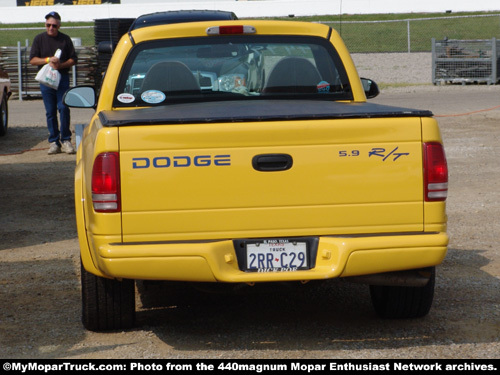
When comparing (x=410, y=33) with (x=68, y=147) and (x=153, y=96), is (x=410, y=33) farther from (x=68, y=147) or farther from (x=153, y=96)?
(x=153, y=96)

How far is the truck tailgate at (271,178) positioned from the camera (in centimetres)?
463

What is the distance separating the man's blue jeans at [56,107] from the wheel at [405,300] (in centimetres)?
856

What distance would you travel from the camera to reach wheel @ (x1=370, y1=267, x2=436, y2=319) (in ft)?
17.9

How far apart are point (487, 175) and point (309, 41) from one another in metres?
5.88

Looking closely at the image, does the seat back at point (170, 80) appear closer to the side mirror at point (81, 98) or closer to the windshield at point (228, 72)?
the windshield at point (228, 72)

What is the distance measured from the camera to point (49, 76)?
1295cm

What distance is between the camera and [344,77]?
6141mm

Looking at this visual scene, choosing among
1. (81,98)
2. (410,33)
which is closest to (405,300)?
(81,98)

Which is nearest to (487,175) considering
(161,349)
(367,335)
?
(367,335)

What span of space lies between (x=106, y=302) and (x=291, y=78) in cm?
193

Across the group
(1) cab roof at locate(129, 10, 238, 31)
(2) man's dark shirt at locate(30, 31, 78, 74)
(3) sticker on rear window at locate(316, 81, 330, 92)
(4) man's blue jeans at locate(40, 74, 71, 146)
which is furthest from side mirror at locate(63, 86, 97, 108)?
(1) cab roof at locate(129, 10, 238, 31)

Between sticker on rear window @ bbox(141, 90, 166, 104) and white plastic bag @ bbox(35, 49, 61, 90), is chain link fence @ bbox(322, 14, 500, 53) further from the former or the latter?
sticker on rear window @ bbox(141, 90, 166, 104)

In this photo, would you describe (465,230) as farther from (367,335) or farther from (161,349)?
→ (161,349)

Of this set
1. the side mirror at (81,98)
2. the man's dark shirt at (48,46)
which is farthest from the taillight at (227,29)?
the man's dark shirt at (48,46)
